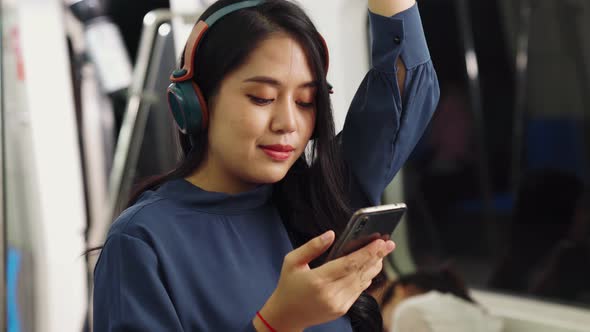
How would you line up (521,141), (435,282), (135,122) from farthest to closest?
(521,141) < (135,122) < (435,282)

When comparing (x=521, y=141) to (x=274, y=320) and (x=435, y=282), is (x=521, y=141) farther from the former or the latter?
(x=274, y=320)

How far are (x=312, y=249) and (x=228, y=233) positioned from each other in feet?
0.70

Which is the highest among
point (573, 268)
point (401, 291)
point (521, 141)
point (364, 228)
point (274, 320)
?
point (364, 228)

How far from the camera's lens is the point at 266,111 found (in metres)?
0.99

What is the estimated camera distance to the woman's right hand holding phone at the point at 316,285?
2.81 feet

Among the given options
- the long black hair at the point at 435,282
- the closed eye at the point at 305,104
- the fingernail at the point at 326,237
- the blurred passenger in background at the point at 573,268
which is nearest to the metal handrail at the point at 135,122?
the long black hair at the point at 435,282

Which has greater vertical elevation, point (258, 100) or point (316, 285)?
point (258, 100)

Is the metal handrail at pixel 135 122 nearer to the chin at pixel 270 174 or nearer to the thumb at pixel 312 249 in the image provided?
the chin at pixel 270 174

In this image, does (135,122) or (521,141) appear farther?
(521,141)

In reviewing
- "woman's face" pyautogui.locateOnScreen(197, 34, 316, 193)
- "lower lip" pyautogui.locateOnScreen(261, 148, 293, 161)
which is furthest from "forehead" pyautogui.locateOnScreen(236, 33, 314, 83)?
"lower lip" pyautogui.locateOnScreen(261, 148, 293, 161)

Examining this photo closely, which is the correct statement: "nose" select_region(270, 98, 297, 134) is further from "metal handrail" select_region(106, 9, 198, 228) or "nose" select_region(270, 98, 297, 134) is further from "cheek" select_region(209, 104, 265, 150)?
"metal handrail" select_region(106, 9, 198, 228)

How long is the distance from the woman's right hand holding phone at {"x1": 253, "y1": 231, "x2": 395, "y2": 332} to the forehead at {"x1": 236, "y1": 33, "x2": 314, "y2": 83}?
266mm

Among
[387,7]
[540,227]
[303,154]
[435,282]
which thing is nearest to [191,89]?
[303,154]

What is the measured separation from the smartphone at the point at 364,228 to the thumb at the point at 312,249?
0.13ft
